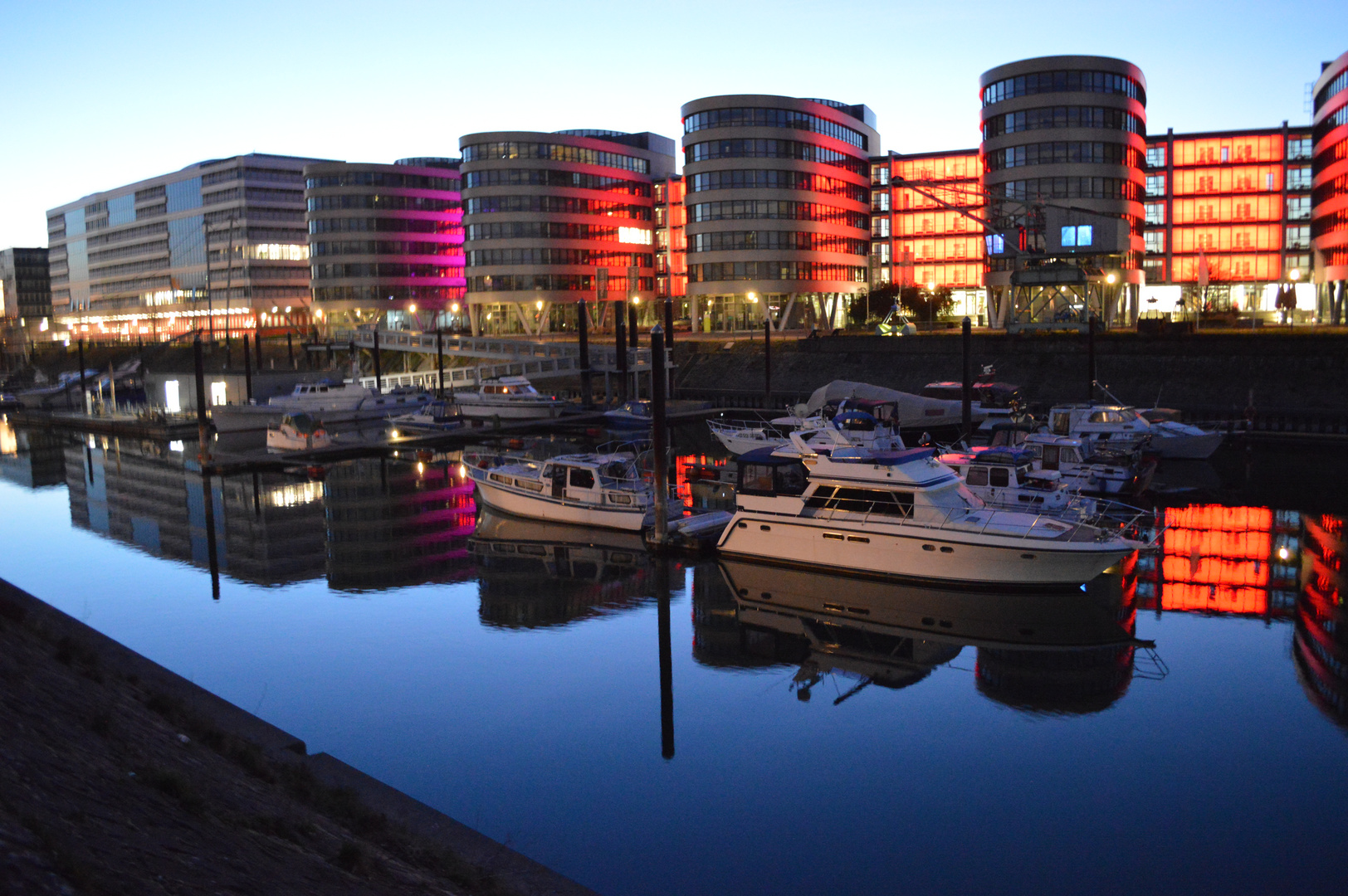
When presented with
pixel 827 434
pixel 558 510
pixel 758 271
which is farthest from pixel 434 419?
pixel 758 271

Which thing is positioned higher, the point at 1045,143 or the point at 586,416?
the point at 1045,143

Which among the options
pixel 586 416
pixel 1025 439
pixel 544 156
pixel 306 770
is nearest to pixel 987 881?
pixel 306 770

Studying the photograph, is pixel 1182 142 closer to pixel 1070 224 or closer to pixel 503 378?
pixel 1070 224

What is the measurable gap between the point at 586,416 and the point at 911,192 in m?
65.7

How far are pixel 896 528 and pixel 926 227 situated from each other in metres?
94.3

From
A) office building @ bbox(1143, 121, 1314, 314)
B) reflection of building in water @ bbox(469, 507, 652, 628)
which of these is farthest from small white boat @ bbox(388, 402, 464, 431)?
office building @ bbox(1143, 121, 1314, 314)

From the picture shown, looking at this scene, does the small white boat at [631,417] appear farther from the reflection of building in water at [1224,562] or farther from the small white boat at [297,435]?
the reflection of building in water at [1224,562]

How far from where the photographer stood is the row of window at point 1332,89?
81188 mm

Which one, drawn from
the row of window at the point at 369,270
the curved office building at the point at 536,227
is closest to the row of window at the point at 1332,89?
the curved office building at the point at 536,227

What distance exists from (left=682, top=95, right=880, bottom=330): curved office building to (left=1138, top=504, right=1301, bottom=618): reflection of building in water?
61.8 meters

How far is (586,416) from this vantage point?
62.6 m

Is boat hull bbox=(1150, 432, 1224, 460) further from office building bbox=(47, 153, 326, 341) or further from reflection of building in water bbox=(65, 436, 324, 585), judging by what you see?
office building bbox=(47, 153, 326, 341)

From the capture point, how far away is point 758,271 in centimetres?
9694

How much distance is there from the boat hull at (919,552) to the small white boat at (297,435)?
97.5ft
